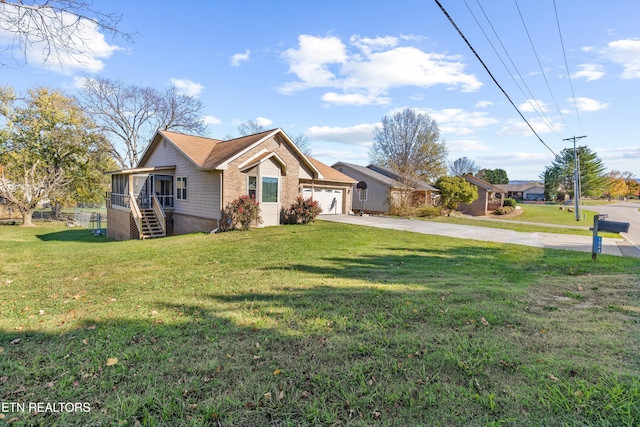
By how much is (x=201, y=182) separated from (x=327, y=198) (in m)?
9.20

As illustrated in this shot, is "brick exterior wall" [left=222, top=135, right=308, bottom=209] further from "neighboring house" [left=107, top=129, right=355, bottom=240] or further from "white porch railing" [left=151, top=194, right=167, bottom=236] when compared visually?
"white porch railing" [left=151, top=194, right=167, bottom=236]

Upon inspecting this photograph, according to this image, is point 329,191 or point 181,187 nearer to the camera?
point 181,187

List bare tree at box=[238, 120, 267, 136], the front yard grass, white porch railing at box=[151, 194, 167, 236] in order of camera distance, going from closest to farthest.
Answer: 1. white porch railing at box=[151, 194, 167, 236]
2. the front yard grass
3. bare tree at box=[238, 120, 267, 136]

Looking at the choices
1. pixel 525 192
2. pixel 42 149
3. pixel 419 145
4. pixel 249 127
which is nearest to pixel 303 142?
pixel 249 127

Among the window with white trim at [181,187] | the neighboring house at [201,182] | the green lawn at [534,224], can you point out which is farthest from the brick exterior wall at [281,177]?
the green lawn at [534,224]

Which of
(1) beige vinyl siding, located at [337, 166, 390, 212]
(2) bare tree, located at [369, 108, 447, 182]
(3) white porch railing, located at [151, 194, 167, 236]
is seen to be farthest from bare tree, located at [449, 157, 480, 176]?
(3) white porch railing, located at [151, 194, 167, 236]

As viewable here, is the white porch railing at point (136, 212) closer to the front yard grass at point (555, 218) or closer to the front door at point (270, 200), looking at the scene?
the front door at point (270, 200)

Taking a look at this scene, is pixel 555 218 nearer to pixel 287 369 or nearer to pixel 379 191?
pixel 379 191

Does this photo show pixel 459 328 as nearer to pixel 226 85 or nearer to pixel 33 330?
pixel 33 330

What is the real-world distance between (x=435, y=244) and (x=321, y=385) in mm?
10147

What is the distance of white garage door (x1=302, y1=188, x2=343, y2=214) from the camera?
21975 mm

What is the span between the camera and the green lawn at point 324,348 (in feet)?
8.10

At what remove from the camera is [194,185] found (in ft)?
57.2

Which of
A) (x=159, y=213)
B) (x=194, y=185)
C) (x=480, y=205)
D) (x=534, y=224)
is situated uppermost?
(x=194, y=185)
